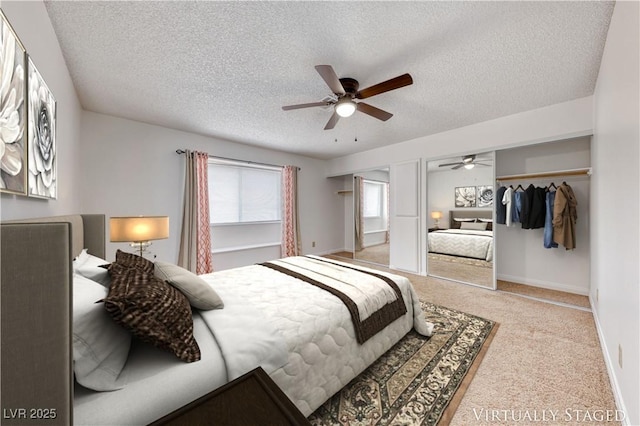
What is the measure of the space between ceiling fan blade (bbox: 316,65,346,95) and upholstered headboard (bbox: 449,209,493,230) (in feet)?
9.17

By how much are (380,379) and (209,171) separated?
12.8 feet

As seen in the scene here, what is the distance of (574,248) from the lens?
314cm

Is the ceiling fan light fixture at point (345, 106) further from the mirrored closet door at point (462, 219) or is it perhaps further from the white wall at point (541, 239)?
the white wall at point (541, 239)

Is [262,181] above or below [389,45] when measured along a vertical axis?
below

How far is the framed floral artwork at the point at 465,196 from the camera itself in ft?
11.9

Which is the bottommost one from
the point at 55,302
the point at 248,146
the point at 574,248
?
the point at 574,248

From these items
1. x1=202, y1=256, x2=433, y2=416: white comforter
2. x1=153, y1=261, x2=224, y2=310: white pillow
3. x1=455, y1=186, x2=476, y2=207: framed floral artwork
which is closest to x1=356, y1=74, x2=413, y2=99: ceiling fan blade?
x1=202, y1=256, x2=433, y2=416: white comforter

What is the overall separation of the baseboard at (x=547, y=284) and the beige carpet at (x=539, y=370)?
701mm

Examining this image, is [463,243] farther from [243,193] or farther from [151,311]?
[151,311]

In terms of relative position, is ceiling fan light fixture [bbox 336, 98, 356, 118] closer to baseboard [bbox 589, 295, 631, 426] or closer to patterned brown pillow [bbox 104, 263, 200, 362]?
patterned brown pillow [bbox 104, 263, 200, 362]

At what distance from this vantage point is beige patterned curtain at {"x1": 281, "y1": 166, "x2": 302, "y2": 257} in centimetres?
501

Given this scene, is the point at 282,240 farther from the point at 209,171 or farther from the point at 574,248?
the point at 574,248

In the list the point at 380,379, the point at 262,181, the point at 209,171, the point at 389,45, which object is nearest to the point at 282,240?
the point at 262,181

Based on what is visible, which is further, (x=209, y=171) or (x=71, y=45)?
(x=209, y=171)
